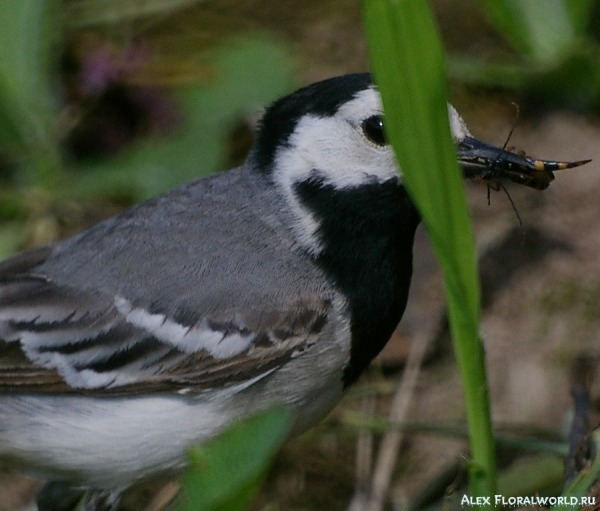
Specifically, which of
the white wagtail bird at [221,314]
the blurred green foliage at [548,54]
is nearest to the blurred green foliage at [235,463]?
the white wagtail bird at [221,314]

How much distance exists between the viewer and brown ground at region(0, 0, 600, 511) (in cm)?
348

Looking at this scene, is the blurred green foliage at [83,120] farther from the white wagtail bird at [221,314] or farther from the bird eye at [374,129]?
the bird eye at [374,129]

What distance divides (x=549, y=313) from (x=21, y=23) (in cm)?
243

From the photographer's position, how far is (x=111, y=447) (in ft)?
8.61

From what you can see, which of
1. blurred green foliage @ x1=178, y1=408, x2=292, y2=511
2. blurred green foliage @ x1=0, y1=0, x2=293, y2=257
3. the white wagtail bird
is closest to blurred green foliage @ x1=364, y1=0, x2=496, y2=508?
blurred green foliage @ x1=178, y1=408, x2=292, y2=511

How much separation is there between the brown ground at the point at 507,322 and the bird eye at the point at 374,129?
114cm

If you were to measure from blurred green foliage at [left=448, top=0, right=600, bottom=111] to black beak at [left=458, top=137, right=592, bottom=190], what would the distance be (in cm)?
172

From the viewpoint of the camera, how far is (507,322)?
3865 mm

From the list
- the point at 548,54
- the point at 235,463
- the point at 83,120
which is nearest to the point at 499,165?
the point at 235,463

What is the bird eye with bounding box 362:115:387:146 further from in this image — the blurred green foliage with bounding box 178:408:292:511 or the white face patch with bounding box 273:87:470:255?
the blurred green foliage with bounding box 178:408:292:511

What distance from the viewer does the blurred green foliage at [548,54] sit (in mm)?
4332

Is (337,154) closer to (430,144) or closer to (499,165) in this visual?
(499,165)

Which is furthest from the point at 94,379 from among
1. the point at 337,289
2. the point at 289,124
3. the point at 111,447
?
the point at 289,124

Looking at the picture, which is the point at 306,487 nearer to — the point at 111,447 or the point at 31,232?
the point at 111,447
